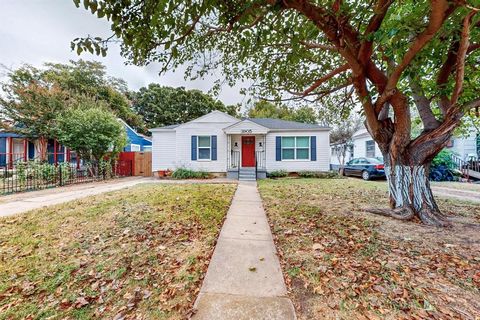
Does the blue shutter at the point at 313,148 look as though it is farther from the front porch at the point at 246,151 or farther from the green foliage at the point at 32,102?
the green foliage at the point at 32,102

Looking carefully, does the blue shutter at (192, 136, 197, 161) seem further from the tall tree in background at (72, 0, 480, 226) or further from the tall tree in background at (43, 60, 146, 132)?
the tall tree in background at (43, 60, 146, 132)

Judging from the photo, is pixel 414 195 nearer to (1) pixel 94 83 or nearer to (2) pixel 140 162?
(2) pixel 140 162

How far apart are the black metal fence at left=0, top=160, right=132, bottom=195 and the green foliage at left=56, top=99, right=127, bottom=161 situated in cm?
74

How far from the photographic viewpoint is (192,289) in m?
2.13

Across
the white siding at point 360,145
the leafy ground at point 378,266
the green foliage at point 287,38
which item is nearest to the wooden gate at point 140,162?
the green foliage at point 287,38

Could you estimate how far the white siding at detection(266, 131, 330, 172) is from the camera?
41.4 ft

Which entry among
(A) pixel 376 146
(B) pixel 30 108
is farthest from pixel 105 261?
(A) pixel 376 146

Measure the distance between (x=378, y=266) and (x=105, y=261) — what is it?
3.49 meters

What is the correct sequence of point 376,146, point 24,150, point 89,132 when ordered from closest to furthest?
point 89,132 < point 24,150 < point 376,146

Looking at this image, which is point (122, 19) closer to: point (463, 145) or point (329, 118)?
point (329, 118)

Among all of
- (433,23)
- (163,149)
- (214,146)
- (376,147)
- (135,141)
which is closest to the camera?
(433,23)

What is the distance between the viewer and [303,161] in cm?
1273

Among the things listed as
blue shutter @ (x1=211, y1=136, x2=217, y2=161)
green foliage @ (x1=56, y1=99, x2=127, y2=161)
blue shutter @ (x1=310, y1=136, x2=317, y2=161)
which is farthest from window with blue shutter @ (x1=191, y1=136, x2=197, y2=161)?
blue shutter @ (x1=310, y1=136, x2=317, y2=161)

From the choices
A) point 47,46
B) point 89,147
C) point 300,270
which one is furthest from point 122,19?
point 47,46
